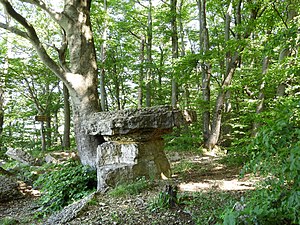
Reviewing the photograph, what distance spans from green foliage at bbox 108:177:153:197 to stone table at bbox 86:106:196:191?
250mm

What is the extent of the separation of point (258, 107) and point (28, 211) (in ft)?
23.2

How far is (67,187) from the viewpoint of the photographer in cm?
526

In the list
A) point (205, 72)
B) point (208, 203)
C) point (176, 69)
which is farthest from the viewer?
point (205, 72)

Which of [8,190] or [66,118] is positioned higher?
[66,118]

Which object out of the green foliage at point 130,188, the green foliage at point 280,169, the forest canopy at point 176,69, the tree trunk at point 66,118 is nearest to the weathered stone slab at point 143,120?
the green foliage at point 130,188

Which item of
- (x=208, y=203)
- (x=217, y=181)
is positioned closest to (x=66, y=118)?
(x=217, y=181)

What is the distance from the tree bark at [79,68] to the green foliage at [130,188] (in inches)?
69.0

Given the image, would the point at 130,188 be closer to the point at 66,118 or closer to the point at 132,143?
the point at 132,143

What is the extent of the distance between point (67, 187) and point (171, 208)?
2867 millimetres

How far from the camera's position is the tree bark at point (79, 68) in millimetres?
5930

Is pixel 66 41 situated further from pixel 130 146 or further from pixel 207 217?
pixel 207 217

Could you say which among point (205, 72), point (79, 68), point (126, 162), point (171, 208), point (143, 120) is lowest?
point (171, 208)

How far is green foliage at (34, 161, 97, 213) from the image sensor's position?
16.6 ft

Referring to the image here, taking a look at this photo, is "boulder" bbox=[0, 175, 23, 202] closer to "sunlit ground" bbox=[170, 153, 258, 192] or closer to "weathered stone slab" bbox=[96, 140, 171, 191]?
"weathered stone slab" bbox=[96, 140, 171, 191]
